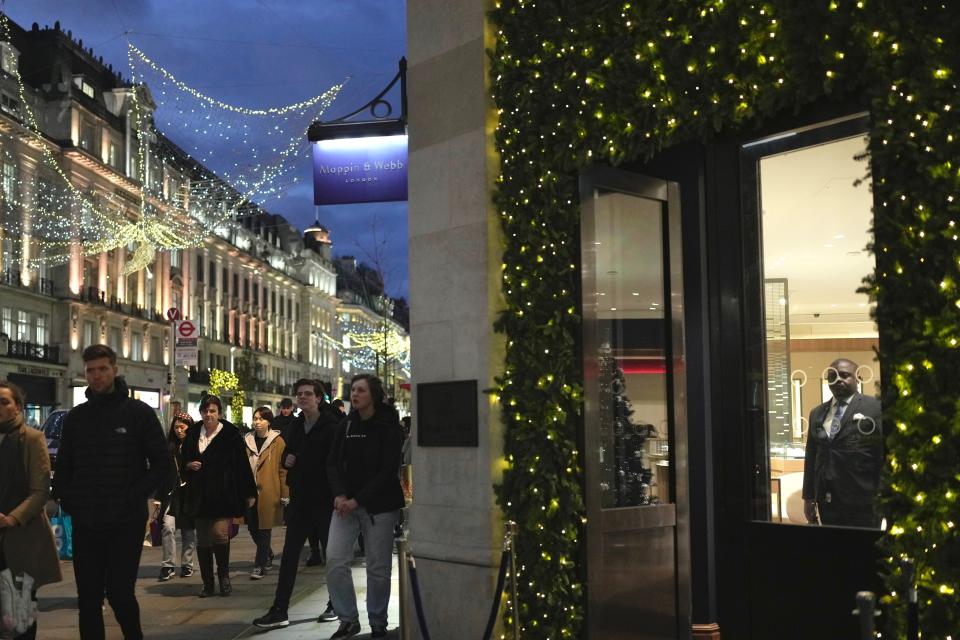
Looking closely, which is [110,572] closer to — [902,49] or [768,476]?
[768,476]

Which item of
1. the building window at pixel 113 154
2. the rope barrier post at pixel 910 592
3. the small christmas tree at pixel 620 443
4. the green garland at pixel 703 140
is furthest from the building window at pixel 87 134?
the rope barrier post at pixel 910 592

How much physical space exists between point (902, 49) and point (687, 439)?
11.5 ft

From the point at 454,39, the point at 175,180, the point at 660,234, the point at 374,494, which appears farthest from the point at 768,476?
the point at 175,180

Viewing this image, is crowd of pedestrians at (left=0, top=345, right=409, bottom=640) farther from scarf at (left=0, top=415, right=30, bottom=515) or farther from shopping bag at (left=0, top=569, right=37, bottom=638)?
shopping bag at (left=0, top=569, right=37, bottom=638)

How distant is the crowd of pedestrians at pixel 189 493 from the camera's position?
744 cm

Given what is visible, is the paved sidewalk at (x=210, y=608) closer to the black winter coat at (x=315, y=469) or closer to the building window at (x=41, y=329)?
the black winter coat at (x=315, y=469)

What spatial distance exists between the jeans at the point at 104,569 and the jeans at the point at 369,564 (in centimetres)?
183

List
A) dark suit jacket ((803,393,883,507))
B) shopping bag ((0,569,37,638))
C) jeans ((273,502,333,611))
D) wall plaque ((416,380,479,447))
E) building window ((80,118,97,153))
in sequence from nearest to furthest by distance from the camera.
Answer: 1. dark suit jacket ((803,393,883,507))
2. shopping bag ((0,569,37,638))
3. wall plaque ((416,380,479,447))
4. jeans ((273,502,333,611))
5. building window ((80,118,97,153))

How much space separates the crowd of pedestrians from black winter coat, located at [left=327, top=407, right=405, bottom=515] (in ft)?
0.03

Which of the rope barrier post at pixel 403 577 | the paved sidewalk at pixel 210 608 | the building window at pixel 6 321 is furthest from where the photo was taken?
the building window at pixel 6 321

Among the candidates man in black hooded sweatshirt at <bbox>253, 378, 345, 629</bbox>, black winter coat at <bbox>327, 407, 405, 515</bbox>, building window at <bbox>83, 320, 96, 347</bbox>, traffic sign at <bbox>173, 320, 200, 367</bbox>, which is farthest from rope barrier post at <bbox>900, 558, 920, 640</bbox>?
building window at <bbox>83, 320, 96, 347</bbox>

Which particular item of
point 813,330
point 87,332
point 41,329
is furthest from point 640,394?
point 87,332

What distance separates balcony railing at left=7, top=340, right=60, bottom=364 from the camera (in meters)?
51.7

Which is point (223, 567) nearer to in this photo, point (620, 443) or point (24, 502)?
point (24, 502)
